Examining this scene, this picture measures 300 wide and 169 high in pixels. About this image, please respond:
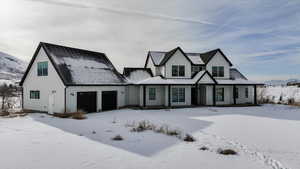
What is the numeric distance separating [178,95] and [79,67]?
40.2ft

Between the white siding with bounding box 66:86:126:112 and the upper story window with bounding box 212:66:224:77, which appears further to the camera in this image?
the upper story window with bounding box 212:66:224:77

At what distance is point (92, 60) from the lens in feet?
69.3

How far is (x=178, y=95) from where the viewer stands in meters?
21.9

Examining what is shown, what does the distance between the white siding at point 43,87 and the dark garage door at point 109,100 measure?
14.5 ft

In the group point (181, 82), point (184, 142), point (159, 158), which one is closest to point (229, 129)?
point (184, 142)

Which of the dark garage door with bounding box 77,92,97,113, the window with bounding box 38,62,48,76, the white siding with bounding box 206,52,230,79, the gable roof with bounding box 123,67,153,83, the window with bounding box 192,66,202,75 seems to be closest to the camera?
the dark garage door with bounding box 77,92,97,113

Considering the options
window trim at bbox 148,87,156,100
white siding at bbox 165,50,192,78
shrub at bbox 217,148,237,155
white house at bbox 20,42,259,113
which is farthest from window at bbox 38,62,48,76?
shrub at bbox 217,148,237,155

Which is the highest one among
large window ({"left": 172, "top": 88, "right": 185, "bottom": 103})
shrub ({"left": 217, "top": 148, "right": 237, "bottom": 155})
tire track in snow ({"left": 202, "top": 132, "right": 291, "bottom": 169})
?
large window ({"left": 172, "top": 88, "right": 185, "bottom": 103})

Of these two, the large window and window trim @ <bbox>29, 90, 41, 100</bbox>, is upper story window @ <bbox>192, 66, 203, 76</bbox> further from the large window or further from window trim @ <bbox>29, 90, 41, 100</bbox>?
window trim @ <bbox>29, 90, 41, 100</bbox>

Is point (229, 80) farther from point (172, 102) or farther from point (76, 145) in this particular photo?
point (76, 145)

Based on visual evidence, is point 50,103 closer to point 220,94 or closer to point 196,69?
point 196,69

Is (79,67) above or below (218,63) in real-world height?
below

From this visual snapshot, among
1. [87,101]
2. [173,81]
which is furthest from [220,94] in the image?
[87,101]

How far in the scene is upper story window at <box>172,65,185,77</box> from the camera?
2253cm
